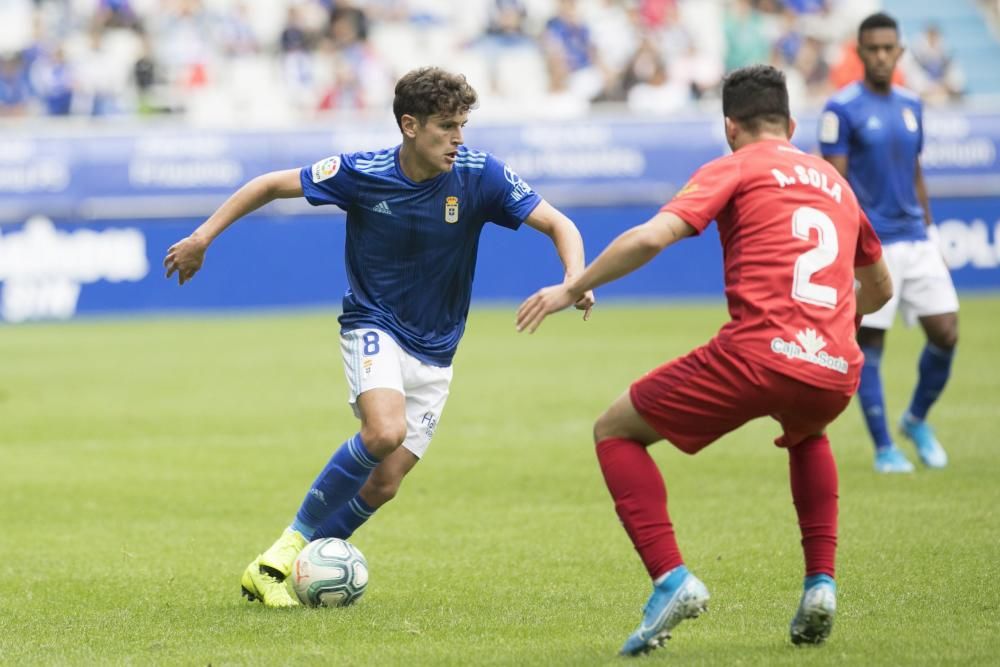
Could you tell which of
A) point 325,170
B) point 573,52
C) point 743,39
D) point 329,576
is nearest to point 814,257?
point 325,170

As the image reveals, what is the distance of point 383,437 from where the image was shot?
620 centimetres

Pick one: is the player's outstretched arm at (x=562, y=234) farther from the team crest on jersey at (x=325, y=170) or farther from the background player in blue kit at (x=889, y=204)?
the background player in blue kit at (x=889, y=204)

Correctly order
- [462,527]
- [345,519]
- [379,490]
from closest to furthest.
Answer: [379,490]
[345,519]
[462,527]

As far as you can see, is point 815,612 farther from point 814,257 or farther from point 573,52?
point 573,52

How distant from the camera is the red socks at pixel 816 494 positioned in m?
5.44

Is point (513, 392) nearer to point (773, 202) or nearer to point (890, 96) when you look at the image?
point (890, 96)

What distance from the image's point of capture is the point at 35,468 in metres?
10.4

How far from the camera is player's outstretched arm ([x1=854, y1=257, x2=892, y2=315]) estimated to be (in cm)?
570

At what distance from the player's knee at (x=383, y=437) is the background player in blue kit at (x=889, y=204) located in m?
4.44

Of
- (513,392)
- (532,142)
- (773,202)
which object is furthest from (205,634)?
(532,142)

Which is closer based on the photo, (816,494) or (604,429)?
(604,429)

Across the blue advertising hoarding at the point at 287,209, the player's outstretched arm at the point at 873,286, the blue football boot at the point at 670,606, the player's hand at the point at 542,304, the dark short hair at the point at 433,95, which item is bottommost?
the blue advertising hoarding at the point at 287,209

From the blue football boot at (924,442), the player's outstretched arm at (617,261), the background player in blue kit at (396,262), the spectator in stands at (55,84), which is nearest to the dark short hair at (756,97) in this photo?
the player's outstretched arm at (617,261)

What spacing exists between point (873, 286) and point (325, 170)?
2187mm
